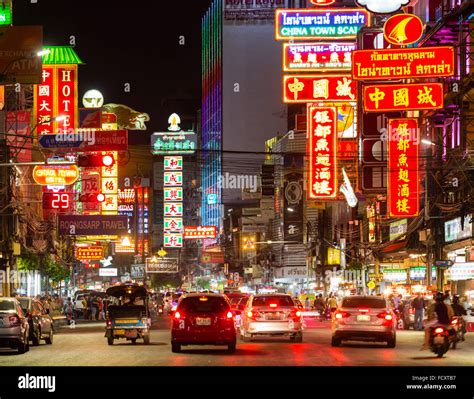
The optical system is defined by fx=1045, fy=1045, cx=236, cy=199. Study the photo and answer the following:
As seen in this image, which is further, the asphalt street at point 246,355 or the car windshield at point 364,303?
the car windshield at point 364,303

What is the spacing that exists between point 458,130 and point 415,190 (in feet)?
14.2

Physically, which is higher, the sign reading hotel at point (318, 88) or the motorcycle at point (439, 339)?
the sign reading hotel at point (318, 88)

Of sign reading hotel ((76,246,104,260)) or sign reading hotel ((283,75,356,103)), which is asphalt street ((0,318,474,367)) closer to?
sign reading hotel ((283,75,356,103))

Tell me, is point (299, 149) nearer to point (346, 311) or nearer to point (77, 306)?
point (77, 306)

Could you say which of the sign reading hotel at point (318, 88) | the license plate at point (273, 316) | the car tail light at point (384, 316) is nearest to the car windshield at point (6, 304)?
the license plate at point (273, 316)

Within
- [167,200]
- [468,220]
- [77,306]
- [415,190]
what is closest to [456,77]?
[415,190]

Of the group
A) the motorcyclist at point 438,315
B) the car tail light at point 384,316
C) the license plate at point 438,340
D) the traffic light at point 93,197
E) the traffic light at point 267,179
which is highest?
the traffic light at point 93,197

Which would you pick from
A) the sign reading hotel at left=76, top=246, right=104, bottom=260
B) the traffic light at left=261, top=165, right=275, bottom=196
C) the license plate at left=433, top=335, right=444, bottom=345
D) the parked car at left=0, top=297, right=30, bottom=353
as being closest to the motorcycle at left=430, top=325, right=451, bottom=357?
the license plate at left=433, top=335, right=444, bottom=345

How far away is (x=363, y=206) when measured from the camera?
7881 centimetres

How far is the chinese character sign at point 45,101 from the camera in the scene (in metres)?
59.9

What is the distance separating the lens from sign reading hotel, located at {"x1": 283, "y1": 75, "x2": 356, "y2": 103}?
61000 mm

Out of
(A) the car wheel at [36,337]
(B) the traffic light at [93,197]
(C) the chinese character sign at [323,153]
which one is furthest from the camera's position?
(B) the traffic light at [93,197]

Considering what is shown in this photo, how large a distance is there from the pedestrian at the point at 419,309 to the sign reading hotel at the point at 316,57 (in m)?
19.9

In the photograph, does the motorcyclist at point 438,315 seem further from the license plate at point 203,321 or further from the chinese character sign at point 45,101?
the chinese character sign at point 45,101
